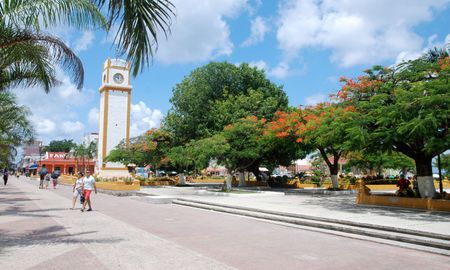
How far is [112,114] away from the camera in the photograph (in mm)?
52781

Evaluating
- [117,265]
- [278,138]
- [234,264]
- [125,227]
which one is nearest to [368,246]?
[234,264]

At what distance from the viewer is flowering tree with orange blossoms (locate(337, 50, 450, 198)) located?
12.3 meters

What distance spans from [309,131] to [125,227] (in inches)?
447

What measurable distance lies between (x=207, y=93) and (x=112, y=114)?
77.5ft

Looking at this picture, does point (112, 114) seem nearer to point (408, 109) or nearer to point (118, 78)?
point (118, 78)

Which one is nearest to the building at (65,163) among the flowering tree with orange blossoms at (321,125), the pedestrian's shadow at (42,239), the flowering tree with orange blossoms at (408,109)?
the flowering tree with orange blossoms at (321,125)

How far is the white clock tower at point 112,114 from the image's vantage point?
5216cm

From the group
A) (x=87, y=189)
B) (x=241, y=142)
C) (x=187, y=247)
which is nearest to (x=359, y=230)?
(x=187, y=247)

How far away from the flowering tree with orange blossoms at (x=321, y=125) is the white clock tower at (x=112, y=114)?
3224cm

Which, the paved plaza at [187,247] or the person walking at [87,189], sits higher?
the person walking at [87,189]

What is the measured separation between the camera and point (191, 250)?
8062 millimetres

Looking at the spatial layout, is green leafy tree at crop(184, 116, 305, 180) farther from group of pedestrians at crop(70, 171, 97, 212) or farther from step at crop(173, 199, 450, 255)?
group of pedestrians at crop(70, 171, 97, 212)

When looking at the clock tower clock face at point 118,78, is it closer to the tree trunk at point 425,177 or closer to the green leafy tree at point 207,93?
the green leafy tree at point 207,93

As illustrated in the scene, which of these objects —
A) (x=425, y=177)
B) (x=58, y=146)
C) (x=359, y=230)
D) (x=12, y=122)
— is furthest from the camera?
(x=58, y=146)
